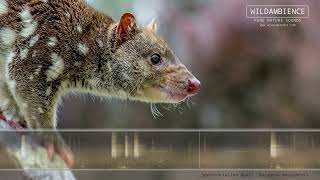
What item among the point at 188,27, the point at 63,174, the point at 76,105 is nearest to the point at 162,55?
the point at 188,27

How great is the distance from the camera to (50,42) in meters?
4.95

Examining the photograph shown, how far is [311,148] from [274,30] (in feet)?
2.30

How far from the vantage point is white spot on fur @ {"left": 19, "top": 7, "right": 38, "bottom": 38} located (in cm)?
492

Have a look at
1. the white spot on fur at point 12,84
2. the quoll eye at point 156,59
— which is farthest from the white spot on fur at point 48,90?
the quoll eye at point 156,59

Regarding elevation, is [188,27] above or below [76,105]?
above

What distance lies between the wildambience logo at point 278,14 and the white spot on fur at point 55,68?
3.54ft

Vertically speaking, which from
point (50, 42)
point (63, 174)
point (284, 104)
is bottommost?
point (63, 174)

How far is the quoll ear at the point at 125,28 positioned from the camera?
501cm

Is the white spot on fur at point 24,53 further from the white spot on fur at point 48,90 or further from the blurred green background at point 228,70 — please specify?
the blurred green background at point 228,70

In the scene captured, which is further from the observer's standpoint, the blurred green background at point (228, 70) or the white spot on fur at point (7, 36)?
the blurred green background at point (228, 70)

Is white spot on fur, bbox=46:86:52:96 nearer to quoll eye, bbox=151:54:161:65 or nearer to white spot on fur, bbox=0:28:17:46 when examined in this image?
white spot on fur, bbox=0:28:17:46

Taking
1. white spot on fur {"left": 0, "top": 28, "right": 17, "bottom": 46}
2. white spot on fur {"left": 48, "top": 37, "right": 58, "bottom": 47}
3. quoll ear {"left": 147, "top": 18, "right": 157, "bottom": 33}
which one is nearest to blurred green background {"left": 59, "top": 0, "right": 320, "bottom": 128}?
quoll ear {"left": 147, "top": 18, "right": 157, "bottom": 33}

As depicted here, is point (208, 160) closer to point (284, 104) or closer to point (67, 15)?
point (284, 104)

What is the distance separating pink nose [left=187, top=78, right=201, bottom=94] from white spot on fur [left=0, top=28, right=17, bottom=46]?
996 mm
